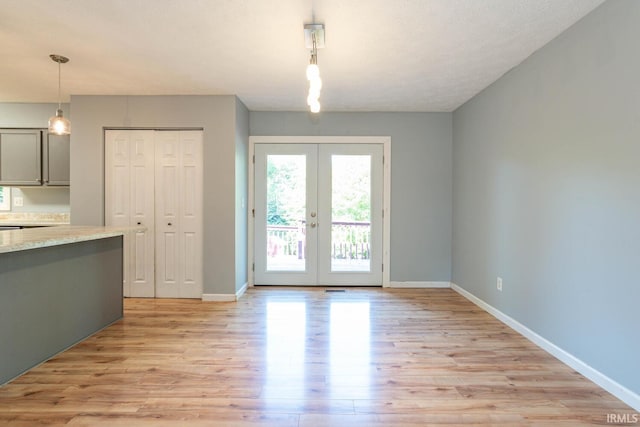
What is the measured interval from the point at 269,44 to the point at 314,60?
600mm

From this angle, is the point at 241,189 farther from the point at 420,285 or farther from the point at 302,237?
the point at 420,285

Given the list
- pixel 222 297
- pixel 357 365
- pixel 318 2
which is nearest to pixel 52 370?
pixel 222 297

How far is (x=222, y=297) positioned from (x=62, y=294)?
5.57 feet

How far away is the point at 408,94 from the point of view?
13.1 ft

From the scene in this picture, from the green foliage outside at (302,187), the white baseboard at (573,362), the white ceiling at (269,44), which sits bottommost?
the white baseboard at (573,362)

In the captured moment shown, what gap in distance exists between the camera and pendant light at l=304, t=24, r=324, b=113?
2316mm

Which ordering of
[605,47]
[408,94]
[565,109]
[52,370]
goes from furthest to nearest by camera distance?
[408,94], [565,109], [52,370], [605,47]

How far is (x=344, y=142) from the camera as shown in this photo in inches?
185

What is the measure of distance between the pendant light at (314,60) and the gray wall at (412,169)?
6.54 ft

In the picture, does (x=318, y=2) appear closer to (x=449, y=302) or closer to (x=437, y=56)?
(x=437, y=56)

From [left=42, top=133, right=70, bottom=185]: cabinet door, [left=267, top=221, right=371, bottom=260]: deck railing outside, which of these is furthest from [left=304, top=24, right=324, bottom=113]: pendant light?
[left=42, top=133, right=70, bottom=185]: cabinet door

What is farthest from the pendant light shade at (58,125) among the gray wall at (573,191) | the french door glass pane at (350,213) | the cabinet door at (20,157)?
the gray wall at (573,191)

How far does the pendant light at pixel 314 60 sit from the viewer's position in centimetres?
232

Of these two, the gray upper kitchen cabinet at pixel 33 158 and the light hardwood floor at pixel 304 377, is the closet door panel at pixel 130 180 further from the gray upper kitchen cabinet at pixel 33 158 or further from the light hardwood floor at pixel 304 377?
the light hardwood floor at pixel 304 377
